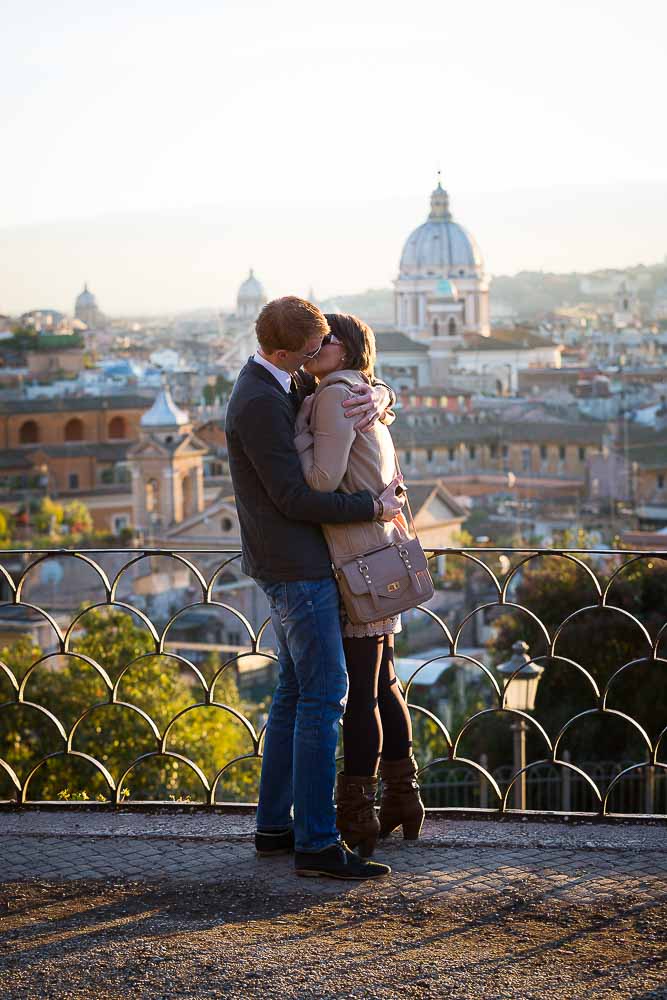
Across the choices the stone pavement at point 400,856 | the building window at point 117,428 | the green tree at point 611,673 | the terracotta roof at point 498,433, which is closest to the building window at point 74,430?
the building window at point 117,428

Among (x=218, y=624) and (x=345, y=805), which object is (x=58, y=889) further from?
(x=218, y=624)

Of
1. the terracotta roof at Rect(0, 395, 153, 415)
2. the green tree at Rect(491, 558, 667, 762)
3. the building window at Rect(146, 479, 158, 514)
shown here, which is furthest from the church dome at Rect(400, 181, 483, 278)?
the green tree at Rect(491, 558, 667, 762)

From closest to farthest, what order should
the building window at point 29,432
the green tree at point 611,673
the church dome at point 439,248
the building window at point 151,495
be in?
the green tree at point 611,673 < the building window at point 151,495 < the building window at point 29,432 < the church dome at point 439,248

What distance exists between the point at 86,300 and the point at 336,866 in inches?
4506

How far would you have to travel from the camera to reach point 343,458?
95.7 inches

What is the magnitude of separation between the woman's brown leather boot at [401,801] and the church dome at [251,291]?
317ft

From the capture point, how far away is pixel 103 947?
2.18 metres

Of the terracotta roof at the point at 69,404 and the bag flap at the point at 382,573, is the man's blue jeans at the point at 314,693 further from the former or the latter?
the terracotta roof at the point at 69,404

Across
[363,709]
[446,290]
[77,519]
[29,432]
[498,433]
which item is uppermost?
[446,290]

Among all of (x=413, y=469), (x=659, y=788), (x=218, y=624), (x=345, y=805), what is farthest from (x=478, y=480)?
(x=345, y=805)

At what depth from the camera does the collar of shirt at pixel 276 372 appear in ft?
8.06

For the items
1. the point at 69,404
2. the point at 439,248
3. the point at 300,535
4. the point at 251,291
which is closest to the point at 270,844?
the point at 300,535

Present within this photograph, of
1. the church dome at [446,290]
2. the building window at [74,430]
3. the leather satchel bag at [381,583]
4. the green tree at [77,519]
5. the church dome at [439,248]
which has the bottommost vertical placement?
the green tree at [77,519]

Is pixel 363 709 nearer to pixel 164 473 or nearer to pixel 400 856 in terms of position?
pixel 400 856
